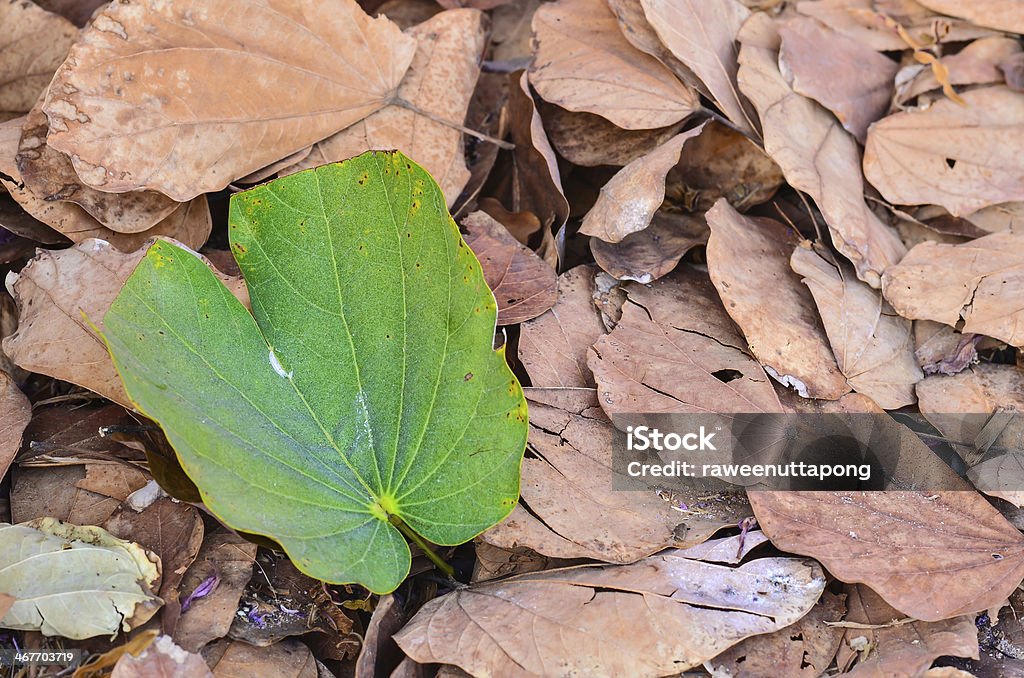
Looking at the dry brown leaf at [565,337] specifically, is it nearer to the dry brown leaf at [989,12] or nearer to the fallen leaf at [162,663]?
the fallen leaf at [162,663]

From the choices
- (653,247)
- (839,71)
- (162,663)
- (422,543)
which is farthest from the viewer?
(839,71)

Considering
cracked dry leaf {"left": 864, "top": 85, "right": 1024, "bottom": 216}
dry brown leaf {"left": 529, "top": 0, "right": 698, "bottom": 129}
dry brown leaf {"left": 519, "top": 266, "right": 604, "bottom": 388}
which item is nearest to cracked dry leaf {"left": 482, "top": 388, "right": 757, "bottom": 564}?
dry brown leaf {"left": 519, "top": 266, "right": 604, "bottom": 388}

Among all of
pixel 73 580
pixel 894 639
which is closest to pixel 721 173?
pixel 894 639

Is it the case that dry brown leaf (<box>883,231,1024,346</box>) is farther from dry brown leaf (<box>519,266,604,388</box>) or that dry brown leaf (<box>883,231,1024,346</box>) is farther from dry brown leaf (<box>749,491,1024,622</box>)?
dry brown leaf (<box>519,266,604,388</box>)

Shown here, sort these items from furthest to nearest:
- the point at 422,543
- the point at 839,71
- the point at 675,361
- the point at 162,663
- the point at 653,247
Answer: the point at 839,71, the point at 653,247, the point at 675,361, the point at 422,543, the point at 162,663

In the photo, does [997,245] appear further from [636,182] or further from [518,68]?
[518,68]

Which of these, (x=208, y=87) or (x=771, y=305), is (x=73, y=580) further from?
(x=771, y=305)

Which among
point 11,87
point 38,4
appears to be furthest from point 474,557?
point 38,4
